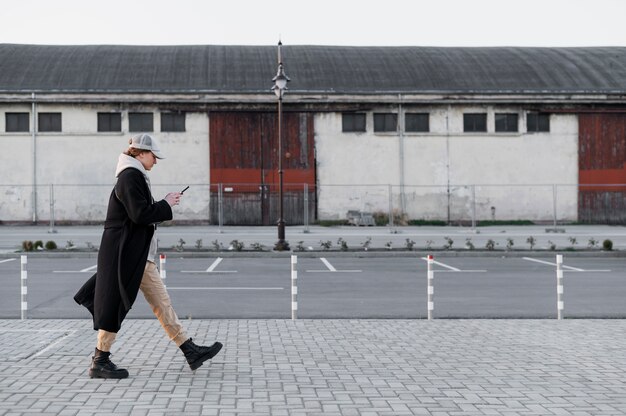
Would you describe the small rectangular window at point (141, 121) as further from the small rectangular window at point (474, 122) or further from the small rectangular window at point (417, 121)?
the small rectangular window at point (474, 122)

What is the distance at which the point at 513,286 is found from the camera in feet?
47.9

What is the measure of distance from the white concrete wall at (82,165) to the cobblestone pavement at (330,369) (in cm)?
2618

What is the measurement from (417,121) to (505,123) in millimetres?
4535

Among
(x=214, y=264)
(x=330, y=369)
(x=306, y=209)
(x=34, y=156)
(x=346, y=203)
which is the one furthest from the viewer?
(x=346, y=203)

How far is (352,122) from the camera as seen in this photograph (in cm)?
3669

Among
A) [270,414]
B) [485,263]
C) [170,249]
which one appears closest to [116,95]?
[170,249]

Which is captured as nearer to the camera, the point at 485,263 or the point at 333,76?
the point at 485,263

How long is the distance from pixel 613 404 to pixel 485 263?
589 inches

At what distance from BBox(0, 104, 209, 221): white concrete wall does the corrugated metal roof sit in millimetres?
1740

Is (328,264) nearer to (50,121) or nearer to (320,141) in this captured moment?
(320,141)

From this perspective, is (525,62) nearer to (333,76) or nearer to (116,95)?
(333,76)

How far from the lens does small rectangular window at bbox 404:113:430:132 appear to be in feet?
121

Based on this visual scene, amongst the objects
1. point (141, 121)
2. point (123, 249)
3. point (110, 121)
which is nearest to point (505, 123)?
point (141, 121)

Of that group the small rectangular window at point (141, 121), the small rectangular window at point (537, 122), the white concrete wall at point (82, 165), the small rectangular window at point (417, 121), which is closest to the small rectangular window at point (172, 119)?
the white concrete wall at point (82, 165)
